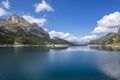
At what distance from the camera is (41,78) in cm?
6234

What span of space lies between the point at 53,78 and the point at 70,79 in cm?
545

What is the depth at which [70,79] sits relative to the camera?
62688 millimetres

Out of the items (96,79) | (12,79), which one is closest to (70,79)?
(96,79)

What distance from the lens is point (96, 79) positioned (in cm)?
6194

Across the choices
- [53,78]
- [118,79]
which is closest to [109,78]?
[118,79]

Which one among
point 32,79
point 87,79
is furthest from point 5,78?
point 87,79

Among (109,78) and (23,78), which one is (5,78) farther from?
(109,78)

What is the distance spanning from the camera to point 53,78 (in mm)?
63250

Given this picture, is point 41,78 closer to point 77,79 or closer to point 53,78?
point 53,78

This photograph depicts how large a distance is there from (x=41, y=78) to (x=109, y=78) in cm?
2160

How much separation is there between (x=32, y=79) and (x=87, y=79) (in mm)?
17118

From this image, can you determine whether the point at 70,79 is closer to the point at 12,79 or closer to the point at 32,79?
the point at 32,79

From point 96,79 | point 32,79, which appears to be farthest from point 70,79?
point 32,79

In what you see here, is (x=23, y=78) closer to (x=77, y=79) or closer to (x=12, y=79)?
(x=12, y=79)
